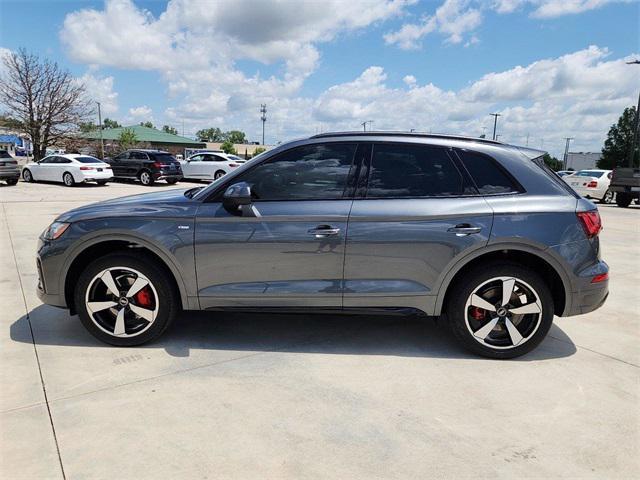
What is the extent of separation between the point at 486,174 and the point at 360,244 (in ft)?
3.67

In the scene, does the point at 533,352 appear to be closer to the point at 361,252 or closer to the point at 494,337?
the point at 494,337

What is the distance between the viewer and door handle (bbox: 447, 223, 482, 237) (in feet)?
11.1

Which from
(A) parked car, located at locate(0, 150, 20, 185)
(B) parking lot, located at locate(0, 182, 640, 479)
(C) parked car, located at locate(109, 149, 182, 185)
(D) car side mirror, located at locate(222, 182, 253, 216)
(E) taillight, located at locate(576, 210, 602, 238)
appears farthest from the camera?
(C) parked car, located at locate(109, 149, 182, 185)

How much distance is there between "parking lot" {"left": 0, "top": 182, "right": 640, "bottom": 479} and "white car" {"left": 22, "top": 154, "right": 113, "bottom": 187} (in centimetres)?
→ 1835

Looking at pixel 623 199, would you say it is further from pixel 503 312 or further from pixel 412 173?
pixel 412 173

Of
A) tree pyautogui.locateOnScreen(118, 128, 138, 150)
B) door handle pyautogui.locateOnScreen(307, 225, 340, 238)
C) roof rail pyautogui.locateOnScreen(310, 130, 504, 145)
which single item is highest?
tree pyautogui.locateOnScreen(118, 128, 138, 150)

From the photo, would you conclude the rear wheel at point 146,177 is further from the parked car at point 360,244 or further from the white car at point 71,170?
the parked car at point 360,244

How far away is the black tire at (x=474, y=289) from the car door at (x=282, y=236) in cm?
90

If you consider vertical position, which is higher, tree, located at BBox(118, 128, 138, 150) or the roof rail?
tree, located at BBox(118, 128, 138, 150)

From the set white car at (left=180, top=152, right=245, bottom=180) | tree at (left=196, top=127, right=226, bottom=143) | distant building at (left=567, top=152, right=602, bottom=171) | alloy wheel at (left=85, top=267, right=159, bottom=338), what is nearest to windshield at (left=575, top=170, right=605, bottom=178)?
white car at (left=180, top=152, right=245, bottom=180)

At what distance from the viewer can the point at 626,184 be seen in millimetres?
17984

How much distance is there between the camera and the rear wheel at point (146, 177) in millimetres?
22719

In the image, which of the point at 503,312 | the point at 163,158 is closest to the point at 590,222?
the point at 503,312

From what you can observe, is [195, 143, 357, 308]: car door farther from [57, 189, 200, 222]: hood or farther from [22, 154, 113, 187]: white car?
[22, 154, 113, 187]: white car
